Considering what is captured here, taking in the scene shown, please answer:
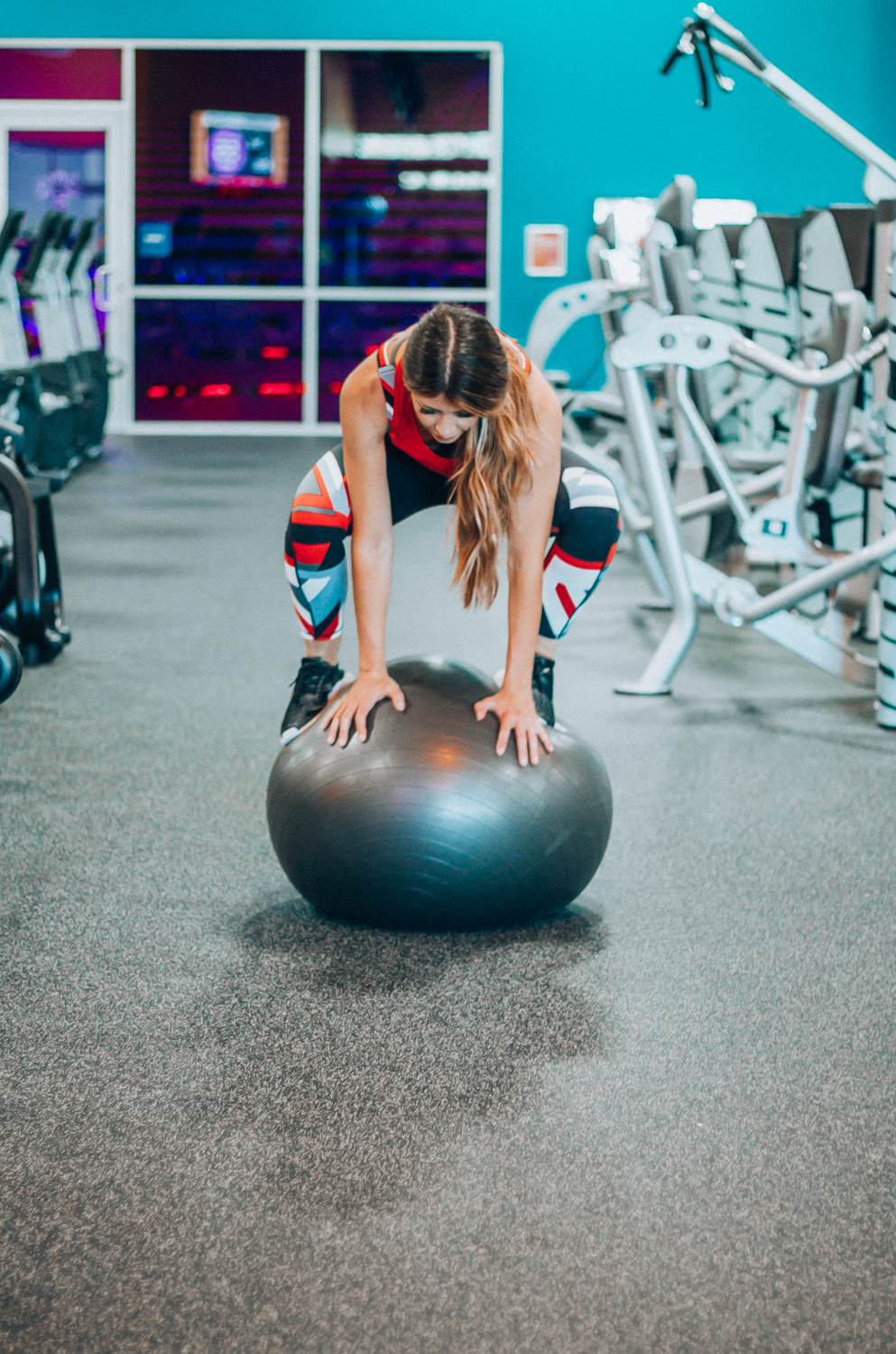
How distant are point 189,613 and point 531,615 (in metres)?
2.50

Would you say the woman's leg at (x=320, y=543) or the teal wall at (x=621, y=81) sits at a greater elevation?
the teal wall at (x=621, y=81)

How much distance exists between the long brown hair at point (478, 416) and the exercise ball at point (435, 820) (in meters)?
0.20

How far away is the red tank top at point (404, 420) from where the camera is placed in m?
1.83

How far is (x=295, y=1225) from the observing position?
1.23 m

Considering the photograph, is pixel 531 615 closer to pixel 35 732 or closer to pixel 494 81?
pixel 35 732

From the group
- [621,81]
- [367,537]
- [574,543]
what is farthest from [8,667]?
[621,81]

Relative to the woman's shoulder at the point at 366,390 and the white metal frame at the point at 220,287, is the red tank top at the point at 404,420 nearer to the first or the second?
the woman's shoulder at the point at 366,390

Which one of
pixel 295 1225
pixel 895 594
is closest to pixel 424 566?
pixel 895 594

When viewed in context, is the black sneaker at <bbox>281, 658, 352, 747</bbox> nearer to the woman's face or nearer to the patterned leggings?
the patterned leggings

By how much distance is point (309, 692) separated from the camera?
2113mm

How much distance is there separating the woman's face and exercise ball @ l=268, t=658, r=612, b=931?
382 millimetres

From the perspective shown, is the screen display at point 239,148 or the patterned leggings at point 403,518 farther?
the screen display at point 239,148

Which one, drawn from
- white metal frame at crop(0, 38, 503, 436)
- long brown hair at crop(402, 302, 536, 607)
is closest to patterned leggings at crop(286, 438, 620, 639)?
long brown hair at crop(402, 302, 536, 607)

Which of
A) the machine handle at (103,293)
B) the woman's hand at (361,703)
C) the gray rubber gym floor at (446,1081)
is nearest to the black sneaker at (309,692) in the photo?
the woman's hand at (361,703)
